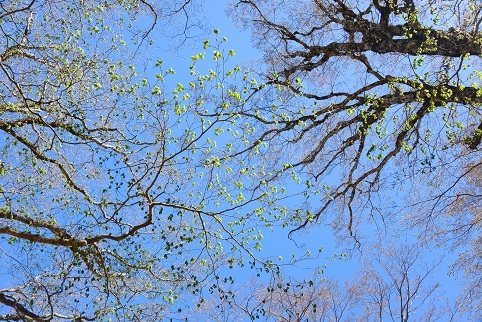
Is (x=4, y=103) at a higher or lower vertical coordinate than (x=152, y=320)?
higher

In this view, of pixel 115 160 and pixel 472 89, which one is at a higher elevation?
pixel 472 89

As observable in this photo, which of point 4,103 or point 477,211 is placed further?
point 477,211

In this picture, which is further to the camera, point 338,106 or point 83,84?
point 338,106

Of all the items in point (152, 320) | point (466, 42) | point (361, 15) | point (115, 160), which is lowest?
point (152, 320)

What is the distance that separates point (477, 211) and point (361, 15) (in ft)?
12.5

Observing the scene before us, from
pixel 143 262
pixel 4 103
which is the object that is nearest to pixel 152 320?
pixel 143 262

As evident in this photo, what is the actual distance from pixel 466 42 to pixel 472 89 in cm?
75

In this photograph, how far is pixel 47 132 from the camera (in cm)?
771

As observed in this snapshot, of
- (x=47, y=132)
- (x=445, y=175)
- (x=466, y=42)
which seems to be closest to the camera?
(x=47, y=132)

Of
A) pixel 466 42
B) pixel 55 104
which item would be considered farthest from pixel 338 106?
pixel 55 104

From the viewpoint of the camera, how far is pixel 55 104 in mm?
6723

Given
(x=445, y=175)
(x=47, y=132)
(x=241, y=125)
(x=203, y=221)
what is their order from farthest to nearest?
1. (x=445, y=175)
2. (x=47, y=132)
3. (x=241, y=125)
4. (x=203, y=221)

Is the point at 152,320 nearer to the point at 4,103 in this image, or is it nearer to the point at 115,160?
the point at 115,160

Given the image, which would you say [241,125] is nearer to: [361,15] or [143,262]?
[143,262]
